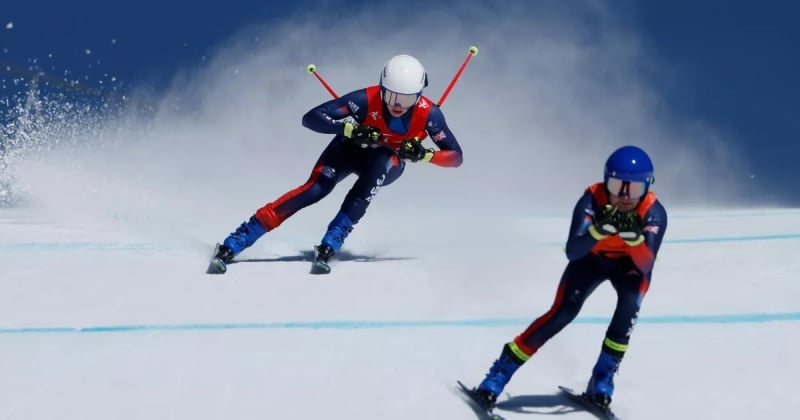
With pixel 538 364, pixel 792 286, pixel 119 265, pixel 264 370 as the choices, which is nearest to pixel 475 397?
pixel 538 364

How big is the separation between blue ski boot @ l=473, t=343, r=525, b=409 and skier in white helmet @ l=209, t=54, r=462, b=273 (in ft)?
7.77

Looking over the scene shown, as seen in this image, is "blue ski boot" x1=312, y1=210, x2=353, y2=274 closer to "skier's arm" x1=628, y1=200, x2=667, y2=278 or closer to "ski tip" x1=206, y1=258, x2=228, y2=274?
"ski tip" x1=206, y1=258, x2=228, y2=274

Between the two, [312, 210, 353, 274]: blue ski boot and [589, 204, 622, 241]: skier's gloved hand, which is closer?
[589, 204, 622, 241]: skier's gloved hand

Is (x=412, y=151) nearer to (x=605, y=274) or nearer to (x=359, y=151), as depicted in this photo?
(x=359, y=151)

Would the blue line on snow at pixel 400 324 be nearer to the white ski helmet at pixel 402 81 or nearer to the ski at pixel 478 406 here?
the ski at pixel 478 406

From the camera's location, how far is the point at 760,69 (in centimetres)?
1123

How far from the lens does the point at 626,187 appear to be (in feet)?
12.3

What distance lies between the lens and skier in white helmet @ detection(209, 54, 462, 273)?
245 inches

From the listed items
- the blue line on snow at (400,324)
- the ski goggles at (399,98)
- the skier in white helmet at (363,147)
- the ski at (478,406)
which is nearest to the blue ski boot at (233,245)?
the skier in white helmet at (363,147)

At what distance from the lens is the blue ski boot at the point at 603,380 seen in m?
3.77

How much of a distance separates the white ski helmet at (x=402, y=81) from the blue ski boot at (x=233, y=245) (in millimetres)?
1101


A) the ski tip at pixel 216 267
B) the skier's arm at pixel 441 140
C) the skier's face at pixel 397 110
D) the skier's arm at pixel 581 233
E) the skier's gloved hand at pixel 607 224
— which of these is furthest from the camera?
the skier's arm at pixel 441 140

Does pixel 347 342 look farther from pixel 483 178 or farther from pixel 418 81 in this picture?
pixel 483 178

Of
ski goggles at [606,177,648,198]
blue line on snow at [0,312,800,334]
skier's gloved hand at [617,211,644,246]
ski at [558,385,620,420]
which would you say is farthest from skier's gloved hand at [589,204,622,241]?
blue line on snow at [0,312,800,334]
